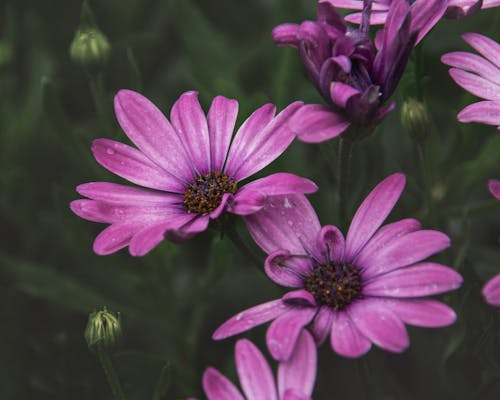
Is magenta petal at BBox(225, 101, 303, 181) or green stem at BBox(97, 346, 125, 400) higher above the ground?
magenta petal at BBox(225, 101, 303, 181)

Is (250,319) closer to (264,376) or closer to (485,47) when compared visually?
(264,376)

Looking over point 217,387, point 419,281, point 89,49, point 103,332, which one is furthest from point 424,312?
point 89,49

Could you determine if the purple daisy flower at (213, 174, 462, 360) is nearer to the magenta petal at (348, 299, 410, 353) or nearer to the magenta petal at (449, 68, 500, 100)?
the magenta petal at (348, 299, 410, 353)

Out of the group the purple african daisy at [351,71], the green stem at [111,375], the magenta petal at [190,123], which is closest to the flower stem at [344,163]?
the purple african daisy at [351,71]

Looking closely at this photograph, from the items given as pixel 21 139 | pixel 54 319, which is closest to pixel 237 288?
pixel 54 319

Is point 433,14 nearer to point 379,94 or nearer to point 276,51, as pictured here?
point 379,94

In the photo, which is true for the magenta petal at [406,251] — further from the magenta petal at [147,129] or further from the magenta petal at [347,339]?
the magenta petal at [147,129]

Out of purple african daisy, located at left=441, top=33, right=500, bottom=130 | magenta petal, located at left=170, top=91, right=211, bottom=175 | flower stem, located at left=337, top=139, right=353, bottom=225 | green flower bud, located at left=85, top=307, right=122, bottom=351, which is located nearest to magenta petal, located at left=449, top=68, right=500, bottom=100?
purple african daisy, located at left=441, top=33, right=500, bottom=130
